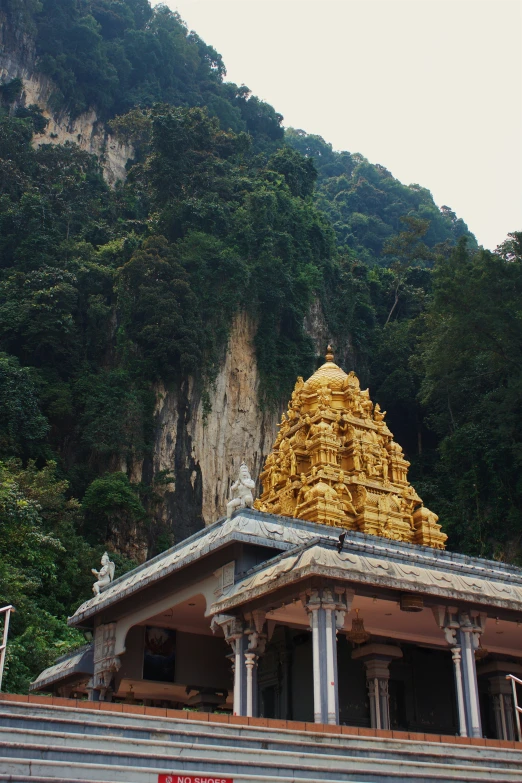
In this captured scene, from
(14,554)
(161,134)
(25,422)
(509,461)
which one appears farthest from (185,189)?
(14,554)

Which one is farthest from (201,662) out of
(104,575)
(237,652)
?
(237,652)

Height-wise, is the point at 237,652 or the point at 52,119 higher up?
the point at 52,119

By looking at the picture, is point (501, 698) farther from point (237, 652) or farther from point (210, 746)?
point (210, 746)

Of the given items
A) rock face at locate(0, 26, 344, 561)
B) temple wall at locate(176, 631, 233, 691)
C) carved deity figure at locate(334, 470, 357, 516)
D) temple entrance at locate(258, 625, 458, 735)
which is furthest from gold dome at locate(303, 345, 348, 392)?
rock face at locate(0, 26, 344, 561)

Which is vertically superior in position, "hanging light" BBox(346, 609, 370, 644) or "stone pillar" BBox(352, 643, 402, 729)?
"hanging light" BBox(346, 609, 370, 644)

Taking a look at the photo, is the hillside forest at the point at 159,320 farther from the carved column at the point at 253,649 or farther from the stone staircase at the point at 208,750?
the stone staircase at the point at 208,750

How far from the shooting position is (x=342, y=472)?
75.7 feet

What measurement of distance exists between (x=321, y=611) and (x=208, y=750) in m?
3.95

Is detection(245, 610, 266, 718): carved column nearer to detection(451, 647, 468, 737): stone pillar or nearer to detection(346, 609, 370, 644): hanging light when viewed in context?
detection(346, 609, 370, 644): hanging light

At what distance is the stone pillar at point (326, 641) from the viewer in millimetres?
12656

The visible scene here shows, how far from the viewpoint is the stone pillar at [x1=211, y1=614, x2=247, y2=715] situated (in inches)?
575

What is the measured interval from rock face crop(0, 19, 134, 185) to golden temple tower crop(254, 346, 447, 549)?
3681 centimetres

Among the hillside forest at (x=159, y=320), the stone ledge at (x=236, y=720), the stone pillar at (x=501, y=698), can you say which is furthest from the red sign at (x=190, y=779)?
the hillside forest at (x=159, y=320)

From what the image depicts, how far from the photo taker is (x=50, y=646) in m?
25.5
